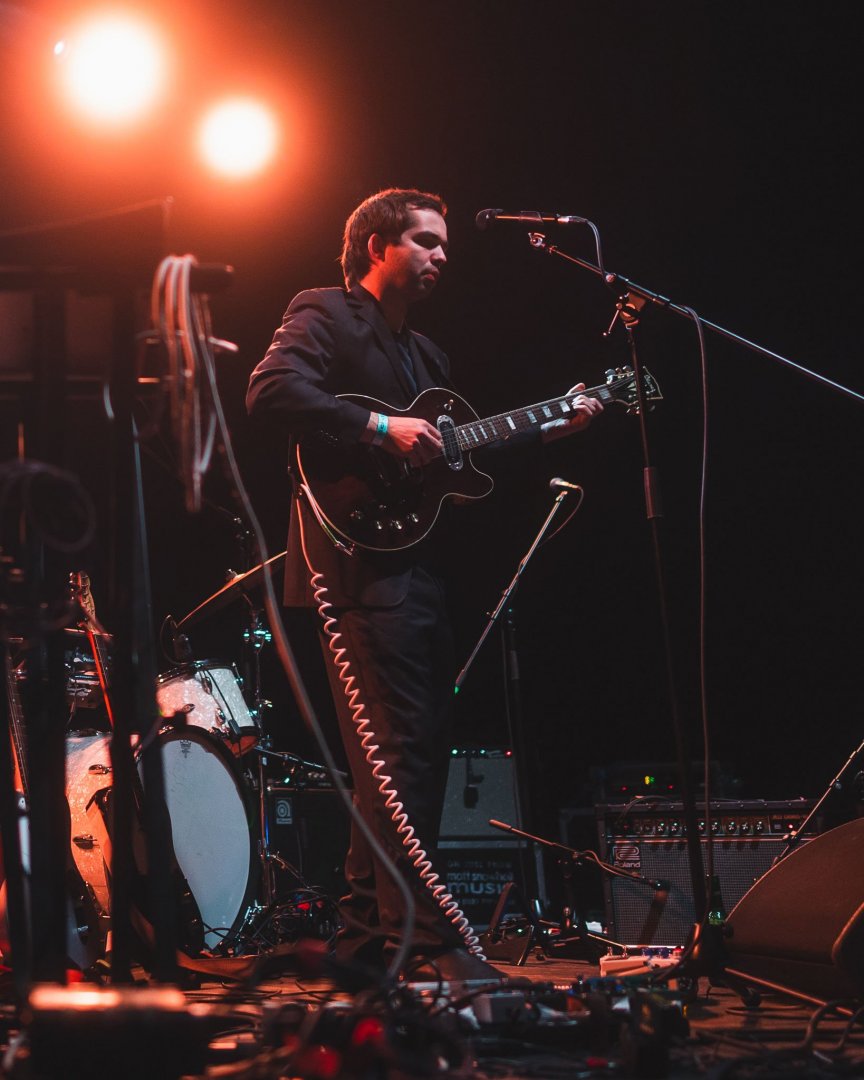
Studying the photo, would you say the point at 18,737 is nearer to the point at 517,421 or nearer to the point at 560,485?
the point at 517,421

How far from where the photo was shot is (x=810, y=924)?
242 cm

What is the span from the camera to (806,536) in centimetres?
596

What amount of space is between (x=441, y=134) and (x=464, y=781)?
3.65 metres

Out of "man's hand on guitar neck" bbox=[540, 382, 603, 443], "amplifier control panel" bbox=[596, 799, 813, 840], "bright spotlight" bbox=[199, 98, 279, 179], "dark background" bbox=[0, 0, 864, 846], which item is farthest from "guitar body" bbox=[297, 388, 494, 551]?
"bright spotlight" bbox=[199, 98, 279, 179]

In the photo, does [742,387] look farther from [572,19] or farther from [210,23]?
[210,23]

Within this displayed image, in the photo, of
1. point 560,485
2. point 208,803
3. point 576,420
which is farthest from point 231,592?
point 576,420

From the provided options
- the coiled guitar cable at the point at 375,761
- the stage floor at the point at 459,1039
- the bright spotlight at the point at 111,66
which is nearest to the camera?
the stage floor at the point at 459,1039

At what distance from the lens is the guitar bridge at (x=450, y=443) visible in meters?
3.20

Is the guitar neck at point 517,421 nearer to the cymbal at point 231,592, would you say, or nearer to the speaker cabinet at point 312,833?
the cymbal at point 231,592

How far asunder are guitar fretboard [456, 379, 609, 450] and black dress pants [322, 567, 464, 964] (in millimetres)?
549

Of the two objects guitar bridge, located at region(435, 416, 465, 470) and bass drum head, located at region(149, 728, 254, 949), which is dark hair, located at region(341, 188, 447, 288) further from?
bass drum head, located at region(149, 728, 254, 949)

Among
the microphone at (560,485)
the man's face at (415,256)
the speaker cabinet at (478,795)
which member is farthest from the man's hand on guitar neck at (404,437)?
the speaker cabinet at (478,795)

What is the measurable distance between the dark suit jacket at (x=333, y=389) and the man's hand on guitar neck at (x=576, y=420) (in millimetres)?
520

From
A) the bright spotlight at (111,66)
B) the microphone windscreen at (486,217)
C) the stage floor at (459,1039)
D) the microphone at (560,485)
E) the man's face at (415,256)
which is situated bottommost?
the stage floor at (459,1039)
